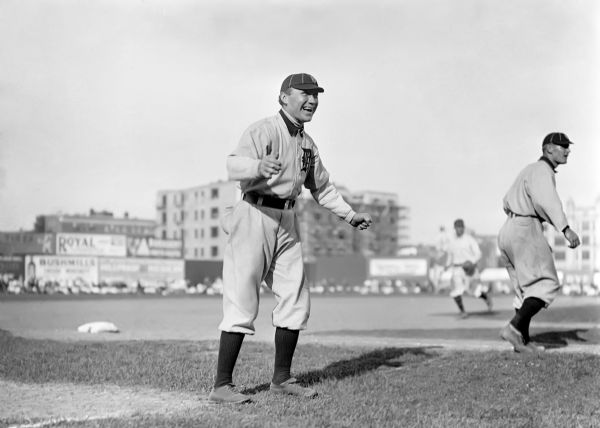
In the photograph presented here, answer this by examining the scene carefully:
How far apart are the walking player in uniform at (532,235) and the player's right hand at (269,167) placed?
3.75 metres

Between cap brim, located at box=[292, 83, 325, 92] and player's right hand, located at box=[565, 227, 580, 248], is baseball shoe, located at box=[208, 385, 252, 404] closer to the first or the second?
cap brim, located at box=[292, 83, 325, 92]

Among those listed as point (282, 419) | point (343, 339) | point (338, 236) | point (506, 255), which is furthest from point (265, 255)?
point (338, 236)

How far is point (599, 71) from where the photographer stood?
8.15 metres

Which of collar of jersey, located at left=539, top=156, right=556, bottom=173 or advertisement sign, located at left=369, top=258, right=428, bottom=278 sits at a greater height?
collar of jersey, located at left=539, top=156, right=556, bottom=173

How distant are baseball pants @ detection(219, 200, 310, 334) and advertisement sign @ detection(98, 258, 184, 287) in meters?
40.0

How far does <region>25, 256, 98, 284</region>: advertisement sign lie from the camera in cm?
4369

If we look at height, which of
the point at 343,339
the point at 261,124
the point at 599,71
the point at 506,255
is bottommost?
the point at 343,339

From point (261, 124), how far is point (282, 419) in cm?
→ 197

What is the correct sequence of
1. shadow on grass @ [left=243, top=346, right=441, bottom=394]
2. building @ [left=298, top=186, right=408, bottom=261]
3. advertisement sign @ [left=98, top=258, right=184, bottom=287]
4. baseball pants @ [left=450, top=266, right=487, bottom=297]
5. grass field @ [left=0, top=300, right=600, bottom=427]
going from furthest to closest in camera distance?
1. building @ [left=298, top=186, right=408, bottom=261]
2. advertisement sign @ [left=98, top=258, right=184, bottom=287]
3. baseball pants @ [left=450, top=266, right=487, bottom=297]
4. shadow on grass @ [left=243, top=346, right=441, bottom=394]
5. grass field @ [left=0, top=300, right=600, bottom=427]

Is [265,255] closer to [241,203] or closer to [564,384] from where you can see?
[241,203]

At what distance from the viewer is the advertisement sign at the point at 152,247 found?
64.1 metres

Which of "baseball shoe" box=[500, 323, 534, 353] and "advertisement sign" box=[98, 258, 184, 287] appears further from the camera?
"advertisement sign" box=[98, 258, 184, 287]

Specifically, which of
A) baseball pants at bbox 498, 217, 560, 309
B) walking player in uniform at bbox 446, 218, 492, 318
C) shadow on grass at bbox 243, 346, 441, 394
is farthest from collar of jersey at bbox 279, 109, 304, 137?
walking player in uniform at bbox 446, 218, 492, 318

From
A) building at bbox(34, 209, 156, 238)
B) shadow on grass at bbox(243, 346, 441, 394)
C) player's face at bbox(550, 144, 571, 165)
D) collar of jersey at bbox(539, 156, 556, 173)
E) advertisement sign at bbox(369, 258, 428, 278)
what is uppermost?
building at bbox(34, 209, 156, 238)
